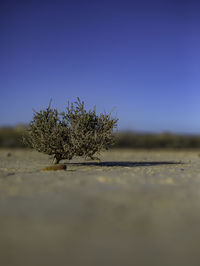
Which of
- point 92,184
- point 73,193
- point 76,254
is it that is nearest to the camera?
point 76,254

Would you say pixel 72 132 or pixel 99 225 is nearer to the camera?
pixel 99 225

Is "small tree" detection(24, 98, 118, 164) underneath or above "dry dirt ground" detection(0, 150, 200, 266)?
above

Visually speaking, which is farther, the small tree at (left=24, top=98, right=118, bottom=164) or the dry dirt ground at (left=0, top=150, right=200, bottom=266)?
the small tree at (left=24, top=98, right=118, bottom=164)

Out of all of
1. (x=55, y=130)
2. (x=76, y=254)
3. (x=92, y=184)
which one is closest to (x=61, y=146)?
(x=55, y=130)

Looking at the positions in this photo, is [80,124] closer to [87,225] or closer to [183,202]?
[183,202]
